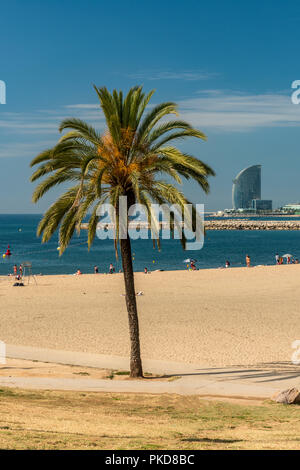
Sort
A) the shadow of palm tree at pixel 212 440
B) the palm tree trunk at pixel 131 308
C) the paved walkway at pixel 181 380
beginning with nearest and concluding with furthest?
1. the shadow of palm tree at pixel 212 440
2. the paved walkway at pixel 181 380
3. the palm tree trunk at pixel 131 308

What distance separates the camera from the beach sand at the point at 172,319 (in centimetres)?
1755

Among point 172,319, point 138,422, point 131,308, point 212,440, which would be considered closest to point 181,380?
point 131,308

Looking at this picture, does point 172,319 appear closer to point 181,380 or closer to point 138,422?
point 181,380

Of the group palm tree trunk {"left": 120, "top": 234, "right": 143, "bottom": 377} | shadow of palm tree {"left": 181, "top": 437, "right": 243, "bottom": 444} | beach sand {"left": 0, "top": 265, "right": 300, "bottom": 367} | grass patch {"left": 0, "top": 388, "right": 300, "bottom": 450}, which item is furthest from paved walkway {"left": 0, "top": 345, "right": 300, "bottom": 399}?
shadow of palm tree {"left": 181, "top": 437, "right": 243, "bottom": 444}

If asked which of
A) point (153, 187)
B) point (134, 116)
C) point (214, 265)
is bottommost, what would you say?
point (214, 265)

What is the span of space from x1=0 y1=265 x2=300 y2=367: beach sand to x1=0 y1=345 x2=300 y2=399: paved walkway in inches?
39.4

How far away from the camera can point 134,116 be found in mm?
13352

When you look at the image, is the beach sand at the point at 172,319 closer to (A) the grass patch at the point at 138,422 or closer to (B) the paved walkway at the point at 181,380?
(B) the paved walkway at the point at 181,380

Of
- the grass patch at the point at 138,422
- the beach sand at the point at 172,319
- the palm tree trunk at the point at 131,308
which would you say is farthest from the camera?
the beach sand at the point at 172,319

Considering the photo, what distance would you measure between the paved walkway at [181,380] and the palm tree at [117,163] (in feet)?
3.81

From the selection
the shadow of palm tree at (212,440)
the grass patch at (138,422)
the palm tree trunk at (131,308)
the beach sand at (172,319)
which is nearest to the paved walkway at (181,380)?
the palm tree trunk at (131,308)

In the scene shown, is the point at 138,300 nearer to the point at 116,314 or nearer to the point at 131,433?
the point at 116,314
